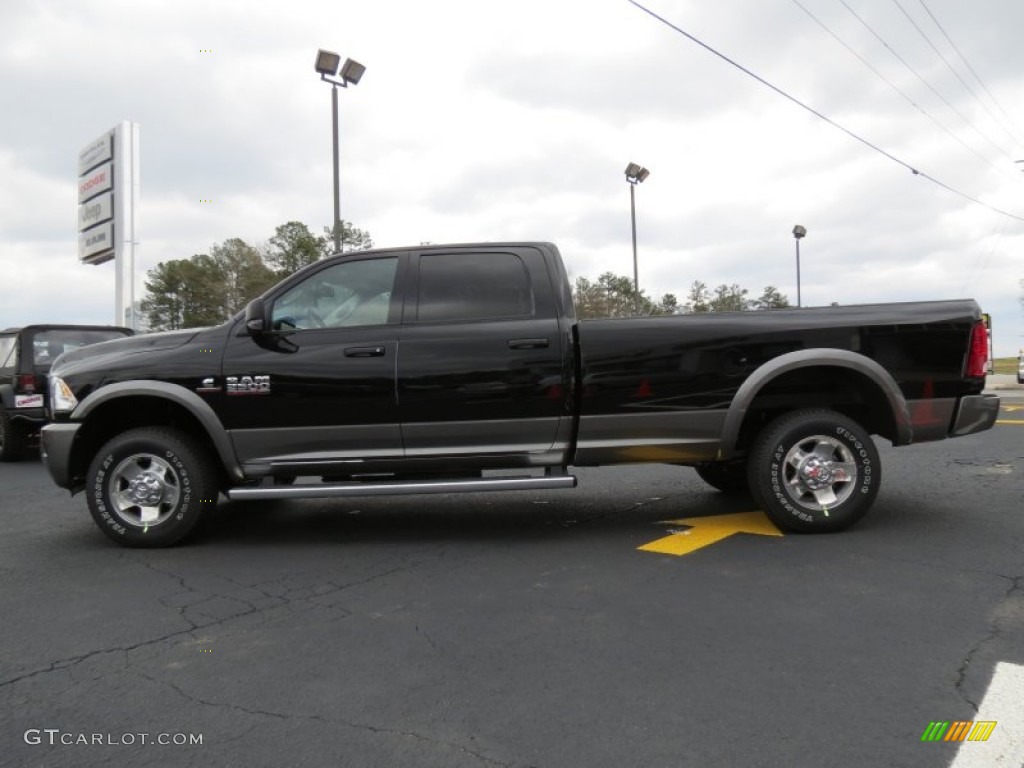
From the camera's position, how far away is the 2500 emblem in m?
4.89

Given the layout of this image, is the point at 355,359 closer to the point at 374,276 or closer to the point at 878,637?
the point at 374,276

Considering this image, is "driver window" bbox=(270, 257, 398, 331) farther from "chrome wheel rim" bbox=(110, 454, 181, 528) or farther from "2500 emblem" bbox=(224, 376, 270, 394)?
"chrome wheel rim" bbox=(110, 454, 181, 528)

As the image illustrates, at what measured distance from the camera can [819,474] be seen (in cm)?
489

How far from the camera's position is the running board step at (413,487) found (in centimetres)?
468

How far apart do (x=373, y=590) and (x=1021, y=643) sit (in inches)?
119

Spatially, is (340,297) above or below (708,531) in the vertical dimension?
above

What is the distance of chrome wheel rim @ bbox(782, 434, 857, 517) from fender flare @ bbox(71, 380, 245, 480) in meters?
3.71

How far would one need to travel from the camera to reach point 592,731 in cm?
249

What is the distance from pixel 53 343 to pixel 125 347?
614 centimetres

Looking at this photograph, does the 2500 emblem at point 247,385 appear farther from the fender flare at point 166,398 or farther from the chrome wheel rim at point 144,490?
the chrome wheel rim at point 144,490

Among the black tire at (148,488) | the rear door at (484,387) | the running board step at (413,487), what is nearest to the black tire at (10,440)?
the black tire at (148,488)

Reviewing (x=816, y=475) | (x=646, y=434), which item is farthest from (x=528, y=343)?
(x=816, y=475)

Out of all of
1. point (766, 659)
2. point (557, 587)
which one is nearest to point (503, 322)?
point (557, 587)

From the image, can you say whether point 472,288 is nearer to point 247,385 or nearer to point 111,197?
point 247,385
